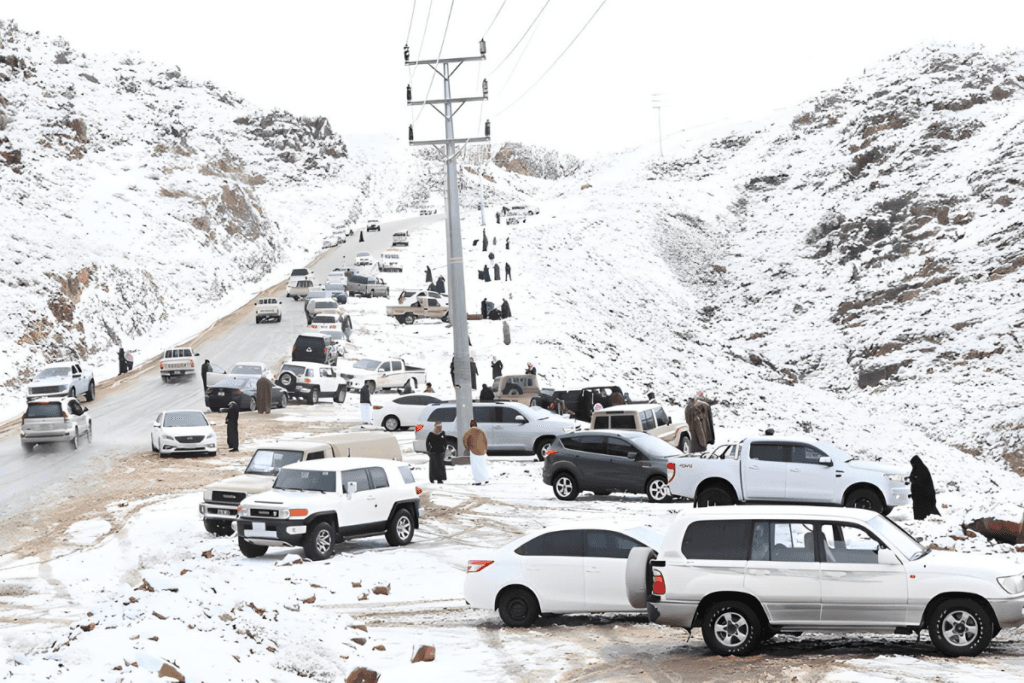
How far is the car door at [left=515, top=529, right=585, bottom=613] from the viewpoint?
40.2ft

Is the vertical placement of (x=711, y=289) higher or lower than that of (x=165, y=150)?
lower

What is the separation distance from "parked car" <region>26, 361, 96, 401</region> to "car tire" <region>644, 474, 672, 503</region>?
1019 inches

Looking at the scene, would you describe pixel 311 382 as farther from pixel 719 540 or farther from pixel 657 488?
pixel 719 540

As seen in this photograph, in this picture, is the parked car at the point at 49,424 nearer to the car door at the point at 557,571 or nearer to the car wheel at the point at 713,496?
the car wheel at the point at 713,496

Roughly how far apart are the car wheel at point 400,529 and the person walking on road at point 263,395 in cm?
1976

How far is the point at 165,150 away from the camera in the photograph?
103 meters

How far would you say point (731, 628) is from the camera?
34.4 ft

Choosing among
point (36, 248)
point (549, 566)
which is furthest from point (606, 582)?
point (36, 248)

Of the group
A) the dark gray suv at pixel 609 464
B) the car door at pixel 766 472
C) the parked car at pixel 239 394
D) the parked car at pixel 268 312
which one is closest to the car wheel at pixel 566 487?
the dark gray suv at pixel 609 464

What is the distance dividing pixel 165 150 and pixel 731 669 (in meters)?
104

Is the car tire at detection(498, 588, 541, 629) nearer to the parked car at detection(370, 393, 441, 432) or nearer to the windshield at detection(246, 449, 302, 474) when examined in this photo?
the windshield at detection(246, 449, 302, 474)

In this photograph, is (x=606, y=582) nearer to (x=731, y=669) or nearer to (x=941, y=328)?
(x=731, y=669)

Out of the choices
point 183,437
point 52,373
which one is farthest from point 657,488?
point 52,373

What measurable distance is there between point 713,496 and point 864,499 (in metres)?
2.80
